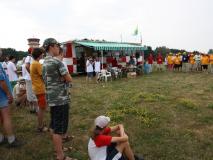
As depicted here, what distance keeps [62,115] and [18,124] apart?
10.1 ft

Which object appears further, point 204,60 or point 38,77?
point 204,60

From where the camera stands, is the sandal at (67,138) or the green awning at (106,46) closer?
the sandal at (67,138)

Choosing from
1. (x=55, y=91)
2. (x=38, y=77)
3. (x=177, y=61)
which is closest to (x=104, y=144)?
(x=55, y=91)

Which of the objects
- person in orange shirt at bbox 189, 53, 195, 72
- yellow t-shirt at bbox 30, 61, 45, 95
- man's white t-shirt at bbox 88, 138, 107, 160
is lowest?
man's white t-shirt at bbox 88, 138, 107, 160

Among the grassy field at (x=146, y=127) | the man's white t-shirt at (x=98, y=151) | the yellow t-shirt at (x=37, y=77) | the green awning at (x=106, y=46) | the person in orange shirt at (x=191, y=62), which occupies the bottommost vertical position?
the grassy field at (x=146, y=127)

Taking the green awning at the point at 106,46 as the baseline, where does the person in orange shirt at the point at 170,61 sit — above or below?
below

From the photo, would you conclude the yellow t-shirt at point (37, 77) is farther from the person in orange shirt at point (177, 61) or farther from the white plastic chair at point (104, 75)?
the person in orange shirt at point (177, 61)

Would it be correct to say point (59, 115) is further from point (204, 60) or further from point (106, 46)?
point (204, 60)

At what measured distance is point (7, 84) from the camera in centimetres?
550

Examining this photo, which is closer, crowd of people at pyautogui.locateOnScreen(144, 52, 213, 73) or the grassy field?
the grassy field

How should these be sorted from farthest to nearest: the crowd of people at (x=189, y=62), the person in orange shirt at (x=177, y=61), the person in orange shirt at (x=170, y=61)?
the person in orange shirt at (x=170, y=61) < the person in orange shirt at (x=177, y=61) < the crowd of people at (x=189, y=62)

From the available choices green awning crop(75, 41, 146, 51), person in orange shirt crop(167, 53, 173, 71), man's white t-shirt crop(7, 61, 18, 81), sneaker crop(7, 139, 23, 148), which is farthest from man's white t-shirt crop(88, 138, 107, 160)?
person in orange shirt crop(167, 53, 173, 71)

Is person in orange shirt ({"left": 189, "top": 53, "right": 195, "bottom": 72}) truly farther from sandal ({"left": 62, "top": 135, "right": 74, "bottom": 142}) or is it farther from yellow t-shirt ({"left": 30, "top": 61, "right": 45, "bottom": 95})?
yellow t-shirt ({"left": 30, "top": 61, "right": 45, "bottom": 95})

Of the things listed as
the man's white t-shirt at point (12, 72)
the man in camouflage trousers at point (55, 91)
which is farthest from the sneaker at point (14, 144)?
the man's white t-shirt at point (12, 72)
